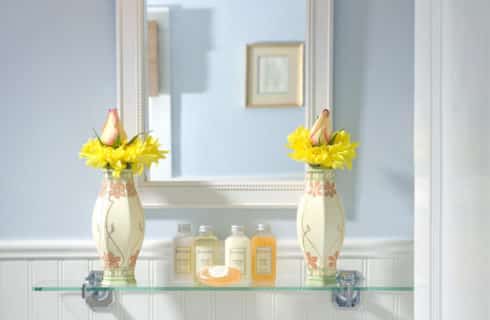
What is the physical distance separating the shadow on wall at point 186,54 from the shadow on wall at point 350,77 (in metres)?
0.31

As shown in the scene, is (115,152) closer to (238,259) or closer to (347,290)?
(238,259)

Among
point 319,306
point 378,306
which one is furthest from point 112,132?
point 378,306

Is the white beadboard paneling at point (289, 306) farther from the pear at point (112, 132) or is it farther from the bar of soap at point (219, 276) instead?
the pear at point (112, 132)

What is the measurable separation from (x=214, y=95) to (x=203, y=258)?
0.39 m

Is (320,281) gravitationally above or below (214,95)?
below

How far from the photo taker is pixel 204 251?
1.41 meters

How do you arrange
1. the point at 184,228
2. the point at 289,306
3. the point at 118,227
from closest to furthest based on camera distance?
the point at 118,227, the point at 184,228, the point at 289,306

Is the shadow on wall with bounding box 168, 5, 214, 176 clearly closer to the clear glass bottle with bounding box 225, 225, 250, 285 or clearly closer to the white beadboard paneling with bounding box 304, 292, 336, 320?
the clear glass bottle with bounding box 225, 225, 250, 285

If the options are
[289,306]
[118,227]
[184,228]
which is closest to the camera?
[118,227]

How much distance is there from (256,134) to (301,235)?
286 mm

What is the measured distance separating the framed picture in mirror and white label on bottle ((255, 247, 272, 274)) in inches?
13.6

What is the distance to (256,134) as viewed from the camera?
1.54 metres

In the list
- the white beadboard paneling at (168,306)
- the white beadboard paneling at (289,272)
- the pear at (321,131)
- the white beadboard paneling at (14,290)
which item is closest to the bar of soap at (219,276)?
the white beadboard paneling at (289,272)

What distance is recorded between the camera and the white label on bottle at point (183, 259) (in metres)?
1.43
